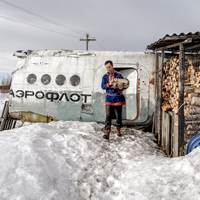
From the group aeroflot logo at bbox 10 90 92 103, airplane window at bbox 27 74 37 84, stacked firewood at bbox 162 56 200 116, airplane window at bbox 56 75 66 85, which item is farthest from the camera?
airplane window at bbox 27 74 37 84

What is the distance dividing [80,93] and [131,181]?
3996 millimetres

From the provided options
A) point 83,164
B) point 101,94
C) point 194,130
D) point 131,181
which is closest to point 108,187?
point 131,181

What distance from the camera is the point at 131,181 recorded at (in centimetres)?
223

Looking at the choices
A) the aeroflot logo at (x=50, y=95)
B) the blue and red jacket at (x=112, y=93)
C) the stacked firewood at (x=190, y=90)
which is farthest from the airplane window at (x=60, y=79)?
A: the stacked firewood at (x=190, y=90)

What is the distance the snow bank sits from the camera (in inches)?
73.2

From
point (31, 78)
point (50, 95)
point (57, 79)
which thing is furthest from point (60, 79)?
point (31, 78)

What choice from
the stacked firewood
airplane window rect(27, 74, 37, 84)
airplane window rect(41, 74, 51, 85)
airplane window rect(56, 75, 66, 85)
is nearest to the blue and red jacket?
the stacked firewood

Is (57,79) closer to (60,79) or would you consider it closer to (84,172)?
(60,79)

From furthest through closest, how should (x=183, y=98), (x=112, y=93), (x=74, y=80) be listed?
1. (x=74, y=80)
2. (x=112, y=93)
3. (x=183, y=98)

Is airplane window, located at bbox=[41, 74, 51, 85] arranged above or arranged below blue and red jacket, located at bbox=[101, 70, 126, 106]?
above

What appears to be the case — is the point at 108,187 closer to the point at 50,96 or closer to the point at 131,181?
the point at 131,181

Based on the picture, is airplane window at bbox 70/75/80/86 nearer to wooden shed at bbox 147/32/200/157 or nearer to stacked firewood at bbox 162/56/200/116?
wooden shed at bbox 147/32/200/157

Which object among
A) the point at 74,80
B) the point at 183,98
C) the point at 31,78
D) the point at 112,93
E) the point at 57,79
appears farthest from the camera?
the point at 31,78

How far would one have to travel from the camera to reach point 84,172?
2598 millimetres
